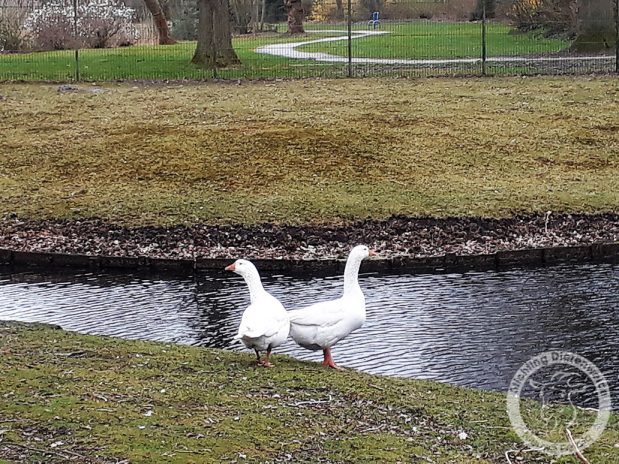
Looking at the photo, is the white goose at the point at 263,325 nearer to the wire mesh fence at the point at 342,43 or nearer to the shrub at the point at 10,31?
the wire mesh fence at the point at 342,43

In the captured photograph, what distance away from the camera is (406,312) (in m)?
13.5

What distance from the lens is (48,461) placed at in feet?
22.1

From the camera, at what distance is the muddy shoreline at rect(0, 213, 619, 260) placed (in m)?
17.3

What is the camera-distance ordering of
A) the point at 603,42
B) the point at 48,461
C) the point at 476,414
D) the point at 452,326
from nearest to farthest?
1. the point at 48,461
2. the point at 476,414
3. the point at 452,326
4. the point at 603,42

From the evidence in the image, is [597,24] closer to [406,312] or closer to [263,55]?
[263,55]

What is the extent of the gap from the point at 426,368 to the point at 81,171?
1344 cm

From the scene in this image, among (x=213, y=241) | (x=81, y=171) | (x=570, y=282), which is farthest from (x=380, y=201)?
(x=81, y=171)

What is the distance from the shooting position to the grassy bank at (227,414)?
23.1 ft

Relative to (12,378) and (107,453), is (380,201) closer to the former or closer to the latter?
(12,378)

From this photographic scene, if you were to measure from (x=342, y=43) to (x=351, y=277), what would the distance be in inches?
1347

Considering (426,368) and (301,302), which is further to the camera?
(301,302)

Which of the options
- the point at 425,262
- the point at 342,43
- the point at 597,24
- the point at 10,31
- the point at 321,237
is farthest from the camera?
the point at 10,31

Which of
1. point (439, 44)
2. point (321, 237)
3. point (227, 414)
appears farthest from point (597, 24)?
point (227, 414)

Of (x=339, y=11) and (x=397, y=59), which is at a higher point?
(x=339, y=11)
